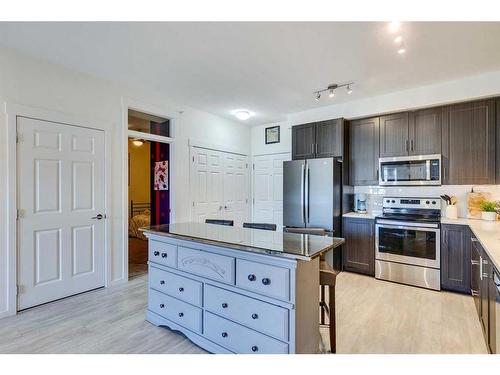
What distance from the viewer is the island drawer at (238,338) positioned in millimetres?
1691

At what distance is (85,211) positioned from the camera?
10.4 ft

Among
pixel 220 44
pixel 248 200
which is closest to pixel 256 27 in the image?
pixel 220 44

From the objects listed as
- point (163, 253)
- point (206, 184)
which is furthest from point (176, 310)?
point (206, 184)

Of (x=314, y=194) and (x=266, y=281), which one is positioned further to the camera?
(x=314, y=194)

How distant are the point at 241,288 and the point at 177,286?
690 millimetres

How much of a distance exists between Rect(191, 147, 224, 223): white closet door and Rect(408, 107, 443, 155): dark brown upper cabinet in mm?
3080

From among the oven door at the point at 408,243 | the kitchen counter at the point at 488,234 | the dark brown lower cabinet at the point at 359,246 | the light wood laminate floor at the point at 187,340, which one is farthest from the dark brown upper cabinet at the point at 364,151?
the light wood laminate floor at the point at 187,340

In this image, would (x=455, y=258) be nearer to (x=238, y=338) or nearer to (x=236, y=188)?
(x=238, y=338)

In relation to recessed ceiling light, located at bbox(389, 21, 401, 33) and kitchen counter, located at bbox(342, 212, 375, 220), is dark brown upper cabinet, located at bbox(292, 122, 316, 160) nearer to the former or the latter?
kitchen counter, located at bbox(342, 212, 375, 220)

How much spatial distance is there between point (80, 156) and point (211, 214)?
7.47ft

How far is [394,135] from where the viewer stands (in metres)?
3.83

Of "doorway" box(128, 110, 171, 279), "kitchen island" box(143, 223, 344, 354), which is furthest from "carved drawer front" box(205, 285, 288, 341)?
"doorway" box(128, 110, 171, 279)

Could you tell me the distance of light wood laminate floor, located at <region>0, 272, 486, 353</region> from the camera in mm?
2109
